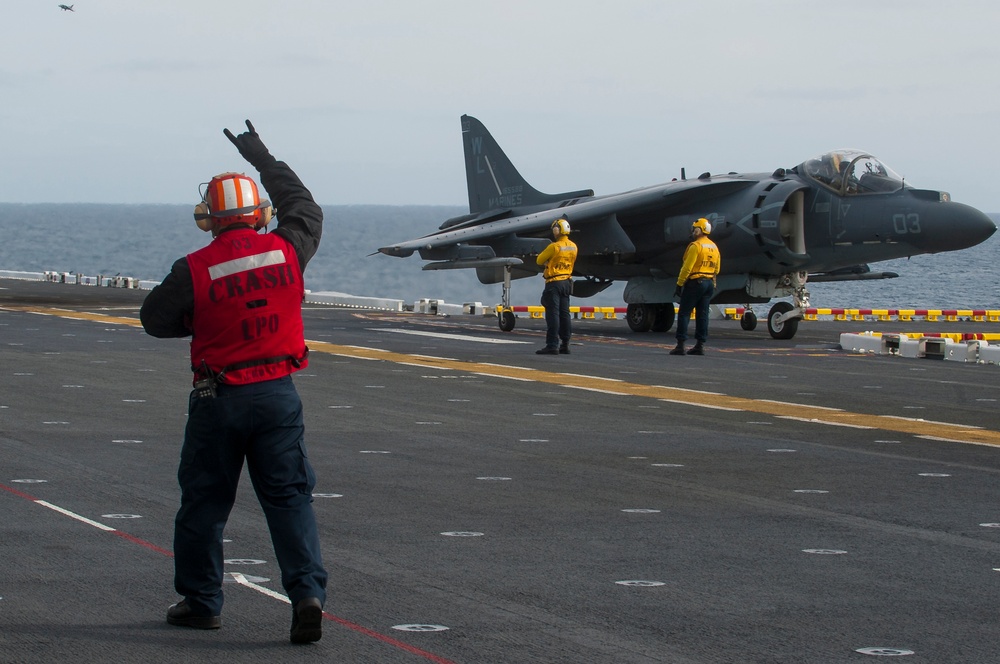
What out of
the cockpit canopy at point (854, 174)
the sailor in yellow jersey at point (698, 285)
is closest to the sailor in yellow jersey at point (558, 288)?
the sailor in yellow jersey at point (698, 285)

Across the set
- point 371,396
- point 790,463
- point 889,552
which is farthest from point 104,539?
point 371,396

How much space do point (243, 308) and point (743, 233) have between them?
19.9m

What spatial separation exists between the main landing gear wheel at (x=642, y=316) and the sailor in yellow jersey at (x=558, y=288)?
6224 mm

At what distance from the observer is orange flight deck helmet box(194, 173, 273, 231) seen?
562 centimetres

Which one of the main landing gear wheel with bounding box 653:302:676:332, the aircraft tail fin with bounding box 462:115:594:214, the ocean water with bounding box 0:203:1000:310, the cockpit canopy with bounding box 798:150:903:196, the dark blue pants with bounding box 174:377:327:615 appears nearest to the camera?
the dark blue pants with bounding box 174:377:327:615

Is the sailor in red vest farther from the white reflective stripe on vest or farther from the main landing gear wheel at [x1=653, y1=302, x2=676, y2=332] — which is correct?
the main landing gear wheel at [x1=653, y1=302, x2=676, y2=332]

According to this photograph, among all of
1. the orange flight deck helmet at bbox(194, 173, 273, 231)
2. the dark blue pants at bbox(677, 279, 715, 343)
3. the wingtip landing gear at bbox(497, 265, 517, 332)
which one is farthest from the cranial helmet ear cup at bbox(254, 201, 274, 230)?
the wingtip landing gear at bbox(497, 265, 517, 332)

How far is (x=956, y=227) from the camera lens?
2247cm

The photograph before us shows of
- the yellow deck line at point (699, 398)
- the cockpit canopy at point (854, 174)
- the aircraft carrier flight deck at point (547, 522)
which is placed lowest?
the aircraft carrier flight deck at point (547, 522)

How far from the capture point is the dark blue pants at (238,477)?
5480mm

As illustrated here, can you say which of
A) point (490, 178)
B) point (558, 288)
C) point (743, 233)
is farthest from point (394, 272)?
point (558, 288)

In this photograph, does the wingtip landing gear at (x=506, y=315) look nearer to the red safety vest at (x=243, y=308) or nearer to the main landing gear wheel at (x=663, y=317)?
the main landing gear wheel at (x=663, y=317)

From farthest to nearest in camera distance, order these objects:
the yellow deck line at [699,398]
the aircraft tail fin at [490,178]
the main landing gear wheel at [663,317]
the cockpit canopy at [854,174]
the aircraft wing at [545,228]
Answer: the aircraft tail fin at [490,178], the main landing gear wheel at [663,317], the aircraft wing at [545,228], the cockpit canopy at [854,174], the yellow deck line at [699,398]

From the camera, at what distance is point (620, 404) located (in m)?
14.2
